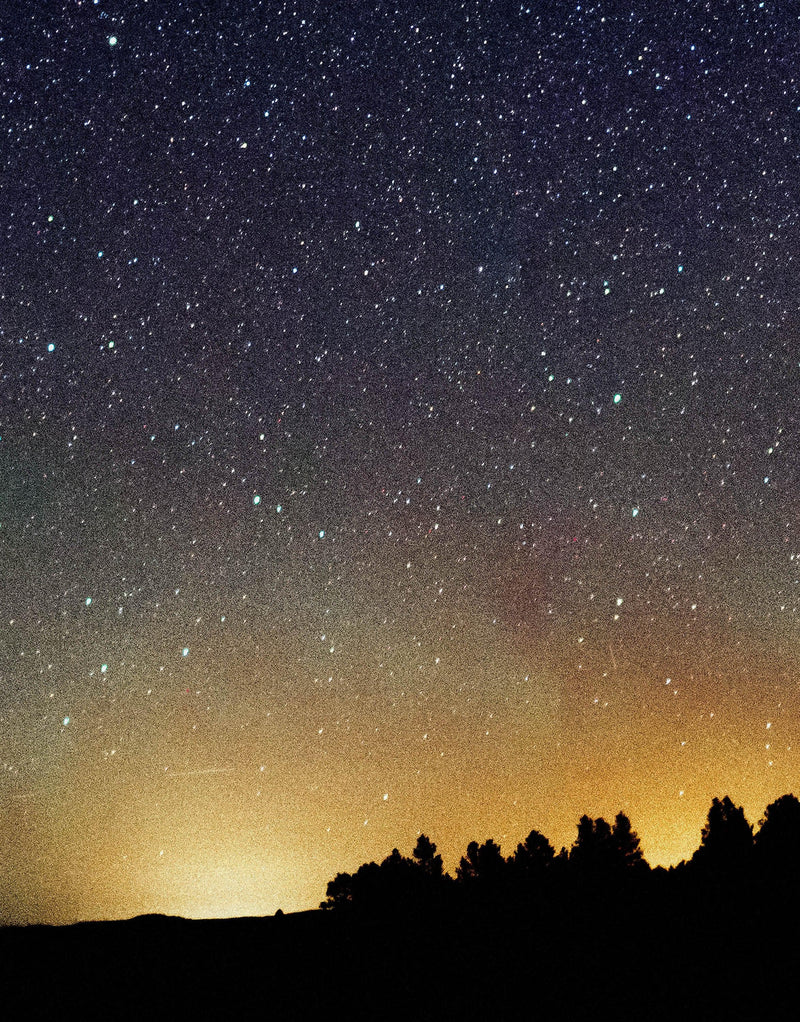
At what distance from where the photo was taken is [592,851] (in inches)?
1226

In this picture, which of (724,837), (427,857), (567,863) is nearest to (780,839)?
(724,837)

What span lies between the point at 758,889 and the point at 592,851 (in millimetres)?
17672

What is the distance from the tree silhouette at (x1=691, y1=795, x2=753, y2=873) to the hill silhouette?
3.78m

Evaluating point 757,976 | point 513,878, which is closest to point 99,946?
point 757,976

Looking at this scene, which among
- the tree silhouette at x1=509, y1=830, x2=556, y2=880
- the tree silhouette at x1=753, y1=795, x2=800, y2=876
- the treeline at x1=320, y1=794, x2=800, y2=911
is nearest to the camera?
the tree silhouette at x1=753, y1=795, x2=800, y2=876

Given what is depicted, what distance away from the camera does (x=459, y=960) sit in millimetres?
11398

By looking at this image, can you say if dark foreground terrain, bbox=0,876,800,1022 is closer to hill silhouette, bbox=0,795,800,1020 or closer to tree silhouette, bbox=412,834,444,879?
hill silhouette, bbox=0,795,800,1020

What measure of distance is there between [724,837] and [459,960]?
19704 millimetres

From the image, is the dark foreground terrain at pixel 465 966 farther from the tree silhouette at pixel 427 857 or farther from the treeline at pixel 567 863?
the tree silhouette at pixel 427 857

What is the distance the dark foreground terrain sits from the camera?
9531mm

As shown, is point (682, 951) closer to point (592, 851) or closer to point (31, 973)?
point (31, 973)

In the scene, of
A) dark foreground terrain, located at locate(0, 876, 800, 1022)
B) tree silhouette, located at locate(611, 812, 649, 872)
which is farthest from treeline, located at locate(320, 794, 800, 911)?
dark foreground terrain, located at locate(0, 876, 800, 1022)

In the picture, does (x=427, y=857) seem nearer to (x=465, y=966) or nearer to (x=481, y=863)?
(x=481, y=863)

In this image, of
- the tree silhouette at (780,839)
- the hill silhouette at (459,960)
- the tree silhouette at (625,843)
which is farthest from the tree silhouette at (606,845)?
the hill silhouette at (459,960)
